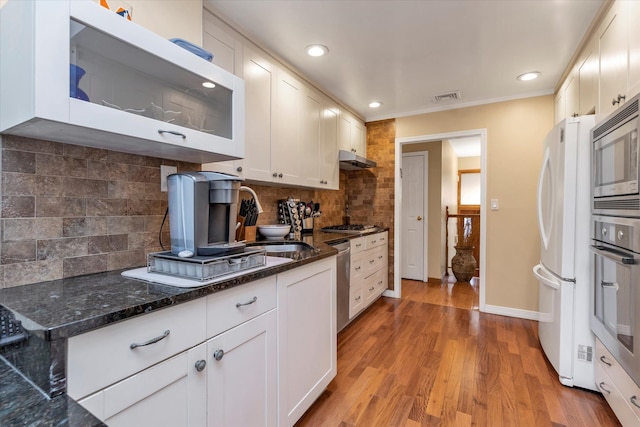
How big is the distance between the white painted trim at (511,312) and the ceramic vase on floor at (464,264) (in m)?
1.40

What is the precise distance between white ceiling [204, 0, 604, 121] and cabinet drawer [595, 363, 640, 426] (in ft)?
7.06

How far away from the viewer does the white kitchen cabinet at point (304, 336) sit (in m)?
1.43

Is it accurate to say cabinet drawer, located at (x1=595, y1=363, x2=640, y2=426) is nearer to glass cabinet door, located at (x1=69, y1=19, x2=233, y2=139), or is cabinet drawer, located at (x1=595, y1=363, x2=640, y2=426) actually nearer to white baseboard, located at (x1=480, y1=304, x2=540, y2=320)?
white baseboard, located at (x1=480, y1=304, x2=540, y2=320)

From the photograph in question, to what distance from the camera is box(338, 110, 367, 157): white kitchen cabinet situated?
3389 mm

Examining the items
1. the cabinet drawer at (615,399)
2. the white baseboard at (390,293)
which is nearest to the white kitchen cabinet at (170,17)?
the cabinet drawer at (615,399)

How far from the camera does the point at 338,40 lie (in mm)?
2170

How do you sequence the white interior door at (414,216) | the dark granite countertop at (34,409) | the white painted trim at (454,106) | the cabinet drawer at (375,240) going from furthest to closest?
the white interior door at (414,216) → the cabinet drawer at (375,240) → the white painted trim at (454,106) → the dark granite countertop at (34,409)

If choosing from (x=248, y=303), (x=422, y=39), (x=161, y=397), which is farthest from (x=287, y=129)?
(x=161, y=397)

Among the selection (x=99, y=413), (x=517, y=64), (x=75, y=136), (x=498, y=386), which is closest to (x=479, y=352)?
(x=498, y=386)

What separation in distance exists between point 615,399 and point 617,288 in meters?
0.61

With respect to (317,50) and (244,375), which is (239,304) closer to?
(244,375)

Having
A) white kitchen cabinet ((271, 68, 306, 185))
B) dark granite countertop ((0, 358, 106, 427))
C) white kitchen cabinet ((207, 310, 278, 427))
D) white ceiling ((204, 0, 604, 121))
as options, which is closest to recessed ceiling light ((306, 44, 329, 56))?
white ceiling ((204, 0, 604, 121))

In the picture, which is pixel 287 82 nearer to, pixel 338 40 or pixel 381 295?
pixel 338 40

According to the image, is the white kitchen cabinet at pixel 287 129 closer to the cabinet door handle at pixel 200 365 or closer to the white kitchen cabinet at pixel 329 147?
the white kitchen cabinet at pixel 329 147
